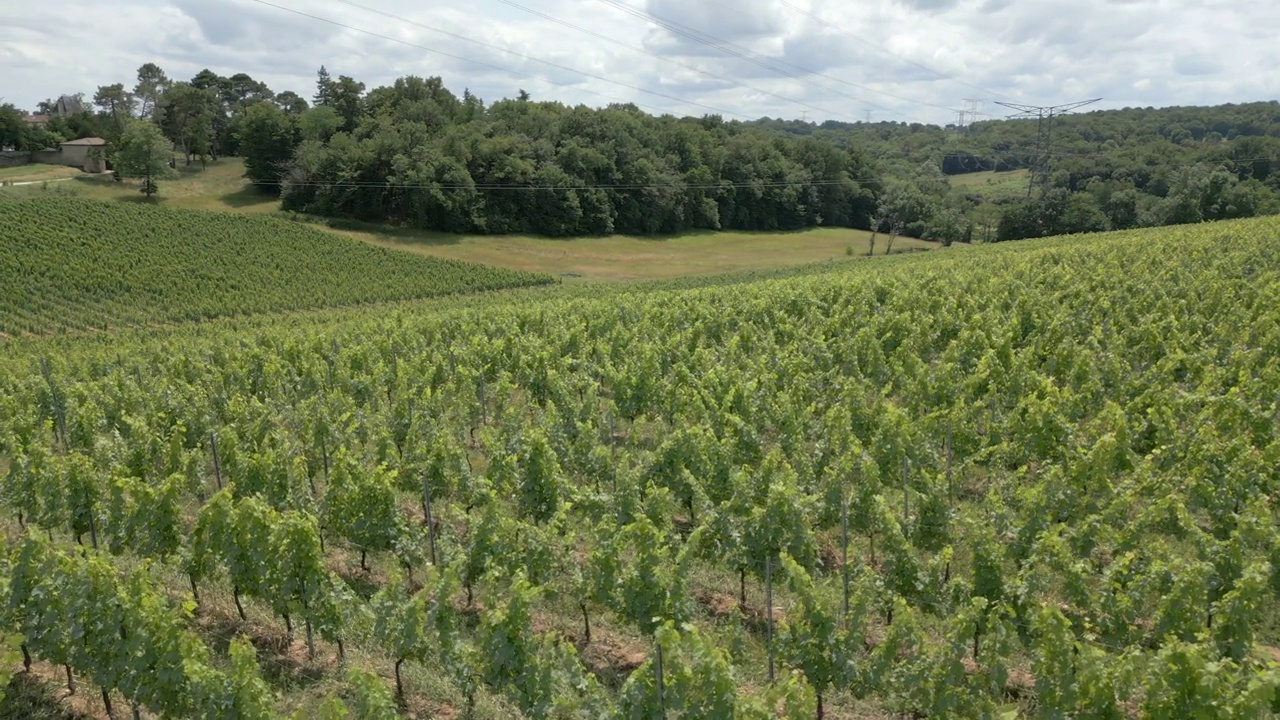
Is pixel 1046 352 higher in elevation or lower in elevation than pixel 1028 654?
higher

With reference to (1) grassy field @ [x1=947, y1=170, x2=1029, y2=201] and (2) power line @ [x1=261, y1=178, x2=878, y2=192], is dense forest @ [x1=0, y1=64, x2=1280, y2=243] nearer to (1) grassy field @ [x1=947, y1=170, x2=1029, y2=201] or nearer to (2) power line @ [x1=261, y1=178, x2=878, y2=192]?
(2) power line @ [x1=261, y1=178, x2=878, y2=192]

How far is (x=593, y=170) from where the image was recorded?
261 ft

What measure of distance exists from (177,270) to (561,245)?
3131cm

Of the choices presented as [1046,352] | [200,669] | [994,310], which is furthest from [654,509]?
[994,310]

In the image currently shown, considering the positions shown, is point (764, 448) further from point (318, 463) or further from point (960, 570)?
point (318, 463)

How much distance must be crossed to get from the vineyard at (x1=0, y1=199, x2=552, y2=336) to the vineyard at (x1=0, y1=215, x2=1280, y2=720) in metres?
24.5

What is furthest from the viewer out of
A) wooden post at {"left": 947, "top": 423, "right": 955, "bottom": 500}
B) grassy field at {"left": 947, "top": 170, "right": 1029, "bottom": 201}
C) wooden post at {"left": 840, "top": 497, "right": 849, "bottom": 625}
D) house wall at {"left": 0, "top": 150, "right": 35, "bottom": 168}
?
grassy field at {"left": 947, "top": 170, "right": 1029, "bottom": 201}

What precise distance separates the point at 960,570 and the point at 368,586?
28.8 ft

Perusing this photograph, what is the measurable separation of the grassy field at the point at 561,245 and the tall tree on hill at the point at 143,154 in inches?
84.8

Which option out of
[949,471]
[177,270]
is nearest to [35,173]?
[177,270]

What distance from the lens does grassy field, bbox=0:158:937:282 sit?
66375 mm

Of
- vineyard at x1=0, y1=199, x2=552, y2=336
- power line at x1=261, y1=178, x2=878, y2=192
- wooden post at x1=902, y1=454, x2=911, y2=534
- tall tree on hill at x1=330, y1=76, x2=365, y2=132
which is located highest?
tall tree on hill at x1=330, y1=76, x2=365, y2=132

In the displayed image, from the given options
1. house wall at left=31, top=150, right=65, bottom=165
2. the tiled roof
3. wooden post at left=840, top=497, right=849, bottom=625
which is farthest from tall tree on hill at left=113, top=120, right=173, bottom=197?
wooden post at left=840, top=497, right=849, bottom=625

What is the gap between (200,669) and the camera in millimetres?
7824
